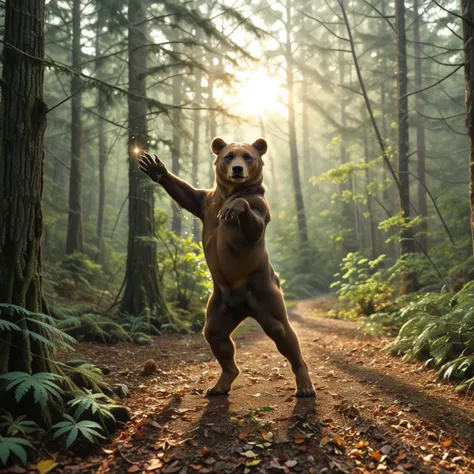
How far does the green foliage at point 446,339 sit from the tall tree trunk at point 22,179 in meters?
4.00

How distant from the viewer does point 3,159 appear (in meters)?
3.66

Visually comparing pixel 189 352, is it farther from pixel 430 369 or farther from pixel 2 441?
pixel 2 441

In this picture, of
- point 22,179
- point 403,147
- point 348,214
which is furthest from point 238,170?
point 348,214

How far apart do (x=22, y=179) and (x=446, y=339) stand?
480 centimetres

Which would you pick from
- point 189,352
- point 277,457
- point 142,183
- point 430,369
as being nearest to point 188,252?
point 142,183

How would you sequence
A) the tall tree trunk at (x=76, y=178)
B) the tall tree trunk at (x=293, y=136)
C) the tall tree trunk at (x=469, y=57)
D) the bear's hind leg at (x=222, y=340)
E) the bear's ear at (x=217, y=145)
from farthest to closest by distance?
the tall tree trunk at (x=293, y=136) < the tall tree trunk at (x=76, y=178) < the tall tree trunk at (x=469, y=57) < the bear's ear at (x=217, y=145) < the bear's hind leg at (x=222, y=340)

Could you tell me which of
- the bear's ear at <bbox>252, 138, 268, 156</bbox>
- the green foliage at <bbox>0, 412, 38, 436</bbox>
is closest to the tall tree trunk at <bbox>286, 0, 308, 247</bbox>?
the bear's ear at <bbox>252, 138, 268, 156</bbox>

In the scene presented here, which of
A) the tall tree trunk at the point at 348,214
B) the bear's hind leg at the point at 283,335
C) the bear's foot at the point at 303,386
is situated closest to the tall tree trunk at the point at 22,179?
the bear's hind leg at the point at 283,335

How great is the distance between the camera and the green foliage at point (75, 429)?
2840 millimetres

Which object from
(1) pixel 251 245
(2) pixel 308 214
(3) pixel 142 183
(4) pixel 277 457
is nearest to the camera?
A: (4) pixel 277 457

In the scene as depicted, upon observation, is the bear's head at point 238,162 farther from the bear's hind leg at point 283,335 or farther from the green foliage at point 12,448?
the green foliage at point 12,448

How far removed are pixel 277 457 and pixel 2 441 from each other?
1.71 metres

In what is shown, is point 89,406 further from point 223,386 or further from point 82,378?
point 223,386

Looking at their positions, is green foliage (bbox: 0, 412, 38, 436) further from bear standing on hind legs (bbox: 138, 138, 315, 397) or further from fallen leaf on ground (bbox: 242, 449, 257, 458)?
bear standing on hind legs (bbox: 138, 138, 315, 397)
